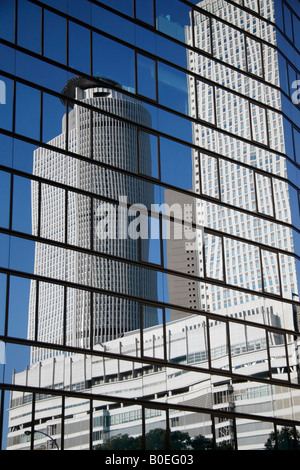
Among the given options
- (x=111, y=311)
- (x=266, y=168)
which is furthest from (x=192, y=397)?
(x=266, y=168)

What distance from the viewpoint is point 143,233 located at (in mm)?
24906

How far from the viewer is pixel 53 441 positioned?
20781 millimetres

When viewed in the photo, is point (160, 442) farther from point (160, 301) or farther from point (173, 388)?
point (160, 301)

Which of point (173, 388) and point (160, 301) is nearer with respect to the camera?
point (173, 388)

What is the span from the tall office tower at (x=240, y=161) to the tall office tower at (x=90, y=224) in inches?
116

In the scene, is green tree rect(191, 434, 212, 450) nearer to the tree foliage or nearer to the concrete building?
the tree foliage

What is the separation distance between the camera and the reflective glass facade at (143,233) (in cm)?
2192

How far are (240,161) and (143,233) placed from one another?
6285mm

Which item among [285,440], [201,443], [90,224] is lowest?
[201,443]

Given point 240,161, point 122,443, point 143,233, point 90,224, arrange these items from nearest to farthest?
1. point 122,443
2. point 90,224
3. point 143,233
4. point 240,161

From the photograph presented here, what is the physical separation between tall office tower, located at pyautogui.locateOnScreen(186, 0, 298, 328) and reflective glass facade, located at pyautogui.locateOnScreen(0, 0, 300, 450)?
74 millimetres

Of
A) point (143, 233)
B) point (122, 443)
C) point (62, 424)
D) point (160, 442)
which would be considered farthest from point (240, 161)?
point (62, 424)

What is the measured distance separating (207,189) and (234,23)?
7845 millimetres

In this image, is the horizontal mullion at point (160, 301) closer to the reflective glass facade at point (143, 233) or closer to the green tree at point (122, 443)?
the reflective glass facade at point (143, 233)
